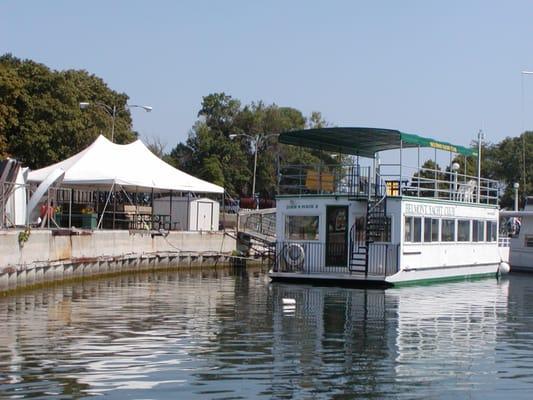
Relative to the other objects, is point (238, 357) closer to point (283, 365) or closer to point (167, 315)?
point (283, 365)

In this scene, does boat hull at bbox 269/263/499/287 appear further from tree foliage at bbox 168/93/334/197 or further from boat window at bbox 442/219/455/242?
tree foliage at bbox 168/93/334/197

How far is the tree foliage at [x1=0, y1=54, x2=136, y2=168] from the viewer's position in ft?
188

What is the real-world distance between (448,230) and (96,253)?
1269 centimetres

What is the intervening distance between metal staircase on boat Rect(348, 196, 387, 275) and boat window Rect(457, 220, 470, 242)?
5793mm

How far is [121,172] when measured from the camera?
41.0 metres

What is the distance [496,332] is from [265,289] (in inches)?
423

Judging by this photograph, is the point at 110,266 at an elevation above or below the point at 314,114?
below

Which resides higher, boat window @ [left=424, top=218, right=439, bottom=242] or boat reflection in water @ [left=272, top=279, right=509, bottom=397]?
boat window @ [left=424, top=218, right=439, bottom=242]

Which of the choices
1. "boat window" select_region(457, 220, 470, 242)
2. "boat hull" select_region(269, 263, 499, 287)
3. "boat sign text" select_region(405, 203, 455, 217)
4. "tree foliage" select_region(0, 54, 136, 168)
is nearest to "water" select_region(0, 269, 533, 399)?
"boat hull" select_region(269, 263, 499, 287)

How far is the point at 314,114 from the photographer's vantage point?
305 ft

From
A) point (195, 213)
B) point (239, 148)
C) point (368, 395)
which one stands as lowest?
point (368, 395)

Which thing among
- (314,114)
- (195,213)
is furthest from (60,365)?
(314,114)

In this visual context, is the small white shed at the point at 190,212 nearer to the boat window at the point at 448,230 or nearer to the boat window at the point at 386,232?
the boat window at the point at 448,230

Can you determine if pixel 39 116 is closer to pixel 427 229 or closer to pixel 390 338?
pixel 427 229
